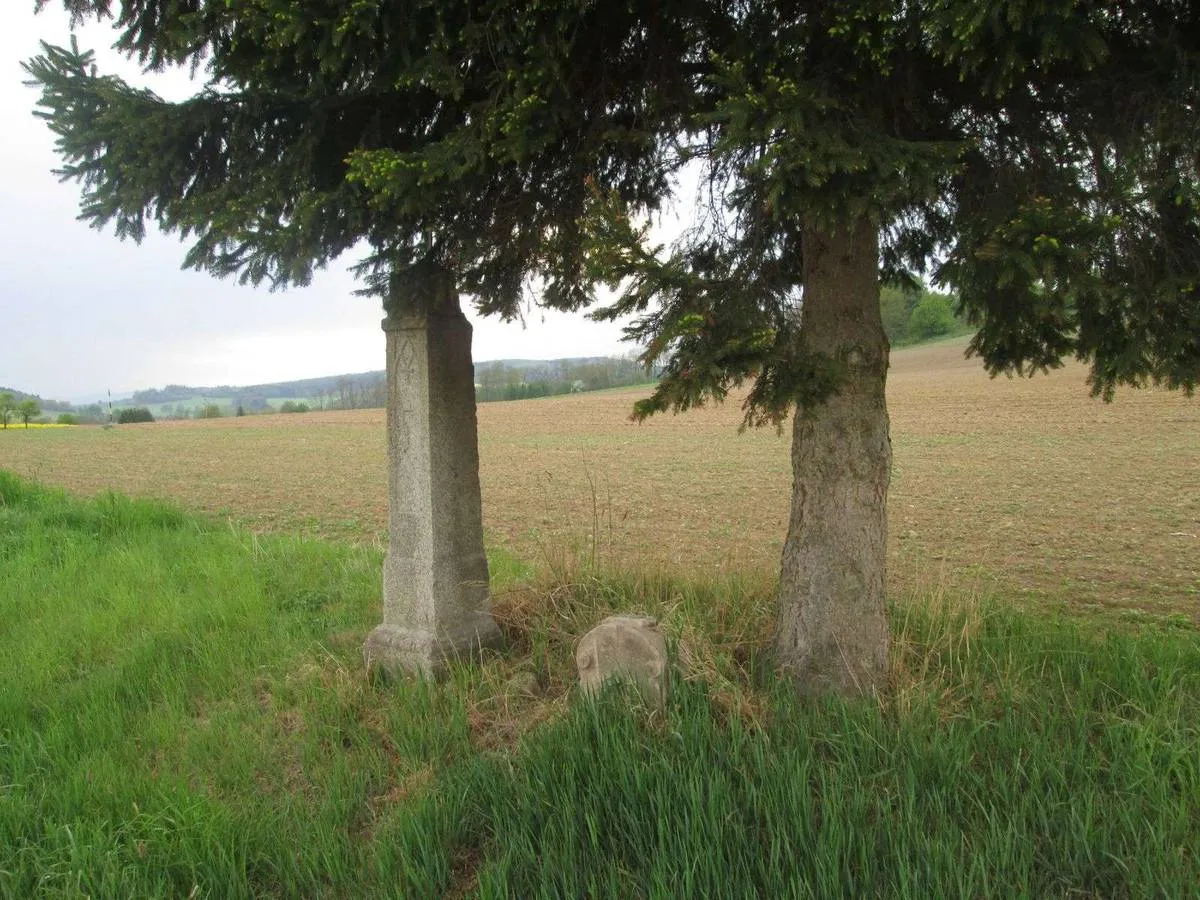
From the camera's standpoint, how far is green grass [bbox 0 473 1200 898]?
2234mm

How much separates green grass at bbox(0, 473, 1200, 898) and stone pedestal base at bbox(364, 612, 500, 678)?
14 centimetres

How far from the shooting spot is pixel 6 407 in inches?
2901

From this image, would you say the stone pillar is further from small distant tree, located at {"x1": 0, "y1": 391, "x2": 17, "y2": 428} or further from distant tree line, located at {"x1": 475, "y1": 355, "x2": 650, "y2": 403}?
small distant tree, located at {"x1": 0, "y1": 391, "x2": 17, "y2": 428}

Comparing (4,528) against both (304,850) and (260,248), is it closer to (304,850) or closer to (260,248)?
(260,248)

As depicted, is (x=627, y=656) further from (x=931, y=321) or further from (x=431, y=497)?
(x=931, y=321)

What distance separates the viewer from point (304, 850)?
2664 millimetres

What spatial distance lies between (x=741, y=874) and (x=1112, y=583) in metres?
6.83

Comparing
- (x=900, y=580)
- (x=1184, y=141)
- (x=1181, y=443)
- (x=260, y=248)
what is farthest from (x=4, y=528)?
(x=1181, y=443)

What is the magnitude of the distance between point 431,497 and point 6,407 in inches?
3519

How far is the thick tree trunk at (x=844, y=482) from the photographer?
3.57 m

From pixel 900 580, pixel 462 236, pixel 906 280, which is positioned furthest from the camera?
pixel 900 580

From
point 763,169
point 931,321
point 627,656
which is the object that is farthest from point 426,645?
point 931,321

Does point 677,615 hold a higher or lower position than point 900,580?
higher

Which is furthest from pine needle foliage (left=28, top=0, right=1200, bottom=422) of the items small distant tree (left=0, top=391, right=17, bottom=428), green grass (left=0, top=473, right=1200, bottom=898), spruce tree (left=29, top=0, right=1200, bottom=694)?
small distant tree (left=0, top=391, right=17, bottom=428)
